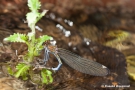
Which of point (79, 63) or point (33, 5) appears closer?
point (33, 5)

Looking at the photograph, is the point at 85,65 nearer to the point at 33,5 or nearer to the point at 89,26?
the point at 33,5

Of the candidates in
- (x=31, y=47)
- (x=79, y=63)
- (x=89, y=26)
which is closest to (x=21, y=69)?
(x=31, y=47)

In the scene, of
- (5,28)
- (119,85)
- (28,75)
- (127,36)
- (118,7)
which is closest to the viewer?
(28,75)

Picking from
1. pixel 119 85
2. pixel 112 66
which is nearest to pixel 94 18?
pixel 112 66

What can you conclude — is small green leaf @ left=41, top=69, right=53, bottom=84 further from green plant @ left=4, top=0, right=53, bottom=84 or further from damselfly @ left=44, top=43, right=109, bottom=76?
damselfly @ left=44, top=43, right=109, bottom=76

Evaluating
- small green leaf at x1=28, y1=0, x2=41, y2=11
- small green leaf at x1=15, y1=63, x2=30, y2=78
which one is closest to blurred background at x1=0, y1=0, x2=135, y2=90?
small green leaf at x1=15, y1=63, x2=30, y2=78

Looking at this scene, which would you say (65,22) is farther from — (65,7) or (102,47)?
(65,7)

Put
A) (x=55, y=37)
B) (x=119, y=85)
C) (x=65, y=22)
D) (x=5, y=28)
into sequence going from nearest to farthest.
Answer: (x=119, y=85), (x=5, y=28), (x=55, y=37), (x=65, y=22)
